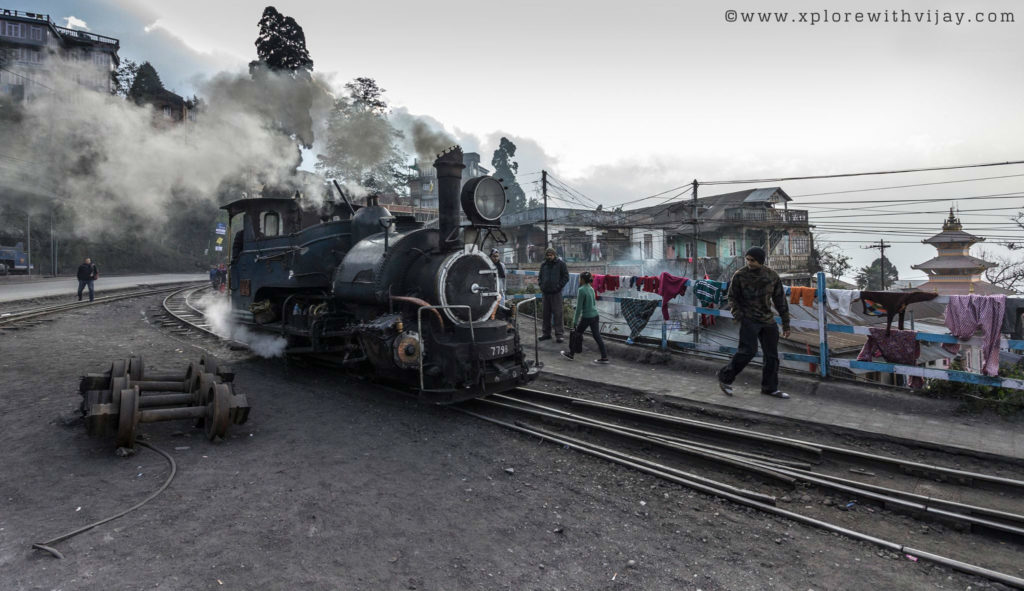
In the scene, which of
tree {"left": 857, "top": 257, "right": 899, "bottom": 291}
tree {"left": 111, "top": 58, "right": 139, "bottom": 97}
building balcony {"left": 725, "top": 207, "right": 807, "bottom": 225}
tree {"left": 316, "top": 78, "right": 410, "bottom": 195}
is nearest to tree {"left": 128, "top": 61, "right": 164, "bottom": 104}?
tree {"left": 111, "top": 58, "right": 139, "bottom": 97}

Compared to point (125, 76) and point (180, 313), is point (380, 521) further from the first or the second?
point (125, 76)

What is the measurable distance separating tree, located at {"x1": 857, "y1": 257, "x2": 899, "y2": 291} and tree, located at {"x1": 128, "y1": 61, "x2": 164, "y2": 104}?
195 ft

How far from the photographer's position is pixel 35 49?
3803cm

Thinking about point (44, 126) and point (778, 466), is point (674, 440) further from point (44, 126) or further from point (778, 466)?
point (44, 126)

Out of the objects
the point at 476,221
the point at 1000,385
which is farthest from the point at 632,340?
the point at 1000,385

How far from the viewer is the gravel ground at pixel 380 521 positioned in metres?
3.01

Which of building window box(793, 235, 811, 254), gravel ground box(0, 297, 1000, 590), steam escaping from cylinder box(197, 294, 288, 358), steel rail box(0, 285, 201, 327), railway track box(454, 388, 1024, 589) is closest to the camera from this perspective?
gravel ground box(0, 297, 1000, 590)

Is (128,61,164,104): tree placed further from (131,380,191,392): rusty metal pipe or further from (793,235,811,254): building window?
(793,235,811,254): building window

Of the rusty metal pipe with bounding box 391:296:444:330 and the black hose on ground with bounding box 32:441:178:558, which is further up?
the rusty metal pipe with bounding box 391:296:444:330

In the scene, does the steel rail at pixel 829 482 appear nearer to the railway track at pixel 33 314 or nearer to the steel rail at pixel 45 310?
the railway track at pixel 33 314

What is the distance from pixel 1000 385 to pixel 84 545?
26.6 feet

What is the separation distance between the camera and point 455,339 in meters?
6.02

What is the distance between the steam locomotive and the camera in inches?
233

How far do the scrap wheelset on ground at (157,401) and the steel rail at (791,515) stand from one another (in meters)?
2.87
